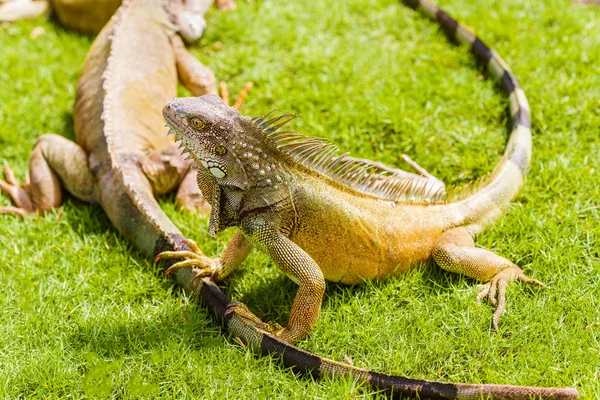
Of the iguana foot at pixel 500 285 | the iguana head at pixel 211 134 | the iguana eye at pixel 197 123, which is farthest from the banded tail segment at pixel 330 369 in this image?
the iguana eye at pixel 197 123

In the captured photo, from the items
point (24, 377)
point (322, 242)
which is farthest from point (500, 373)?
point (24, 377)

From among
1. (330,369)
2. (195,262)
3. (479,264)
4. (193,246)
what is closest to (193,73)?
(193,246)

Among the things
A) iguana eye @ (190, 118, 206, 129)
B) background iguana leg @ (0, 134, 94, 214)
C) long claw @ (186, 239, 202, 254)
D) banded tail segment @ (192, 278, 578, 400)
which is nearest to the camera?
banded tail segment @ (192, 278, 578, 400)

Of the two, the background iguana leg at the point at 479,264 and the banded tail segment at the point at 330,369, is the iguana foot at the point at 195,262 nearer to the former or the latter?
the banded tail segment at the point at 330,369

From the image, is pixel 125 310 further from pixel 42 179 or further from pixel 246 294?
pixel 42 179

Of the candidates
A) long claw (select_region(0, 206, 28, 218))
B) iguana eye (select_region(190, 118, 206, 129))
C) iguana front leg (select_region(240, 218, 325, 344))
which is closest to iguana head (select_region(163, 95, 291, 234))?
iguana eye (select_region(190, 118, 206, 129))

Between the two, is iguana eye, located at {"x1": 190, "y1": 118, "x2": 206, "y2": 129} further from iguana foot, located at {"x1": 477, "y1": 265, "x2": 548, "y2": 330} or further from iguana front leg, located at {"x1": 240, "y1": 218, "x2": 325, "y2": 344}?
iguana foot, located at {"x1": 477, "y1": 265, "x2": 548, "y2": 330}
